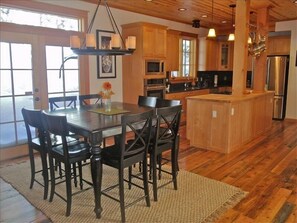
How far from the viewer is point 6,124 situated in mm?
4152

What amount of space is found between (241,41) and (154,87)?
1.93 metres

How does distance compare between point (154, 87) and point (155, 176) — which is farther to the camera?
point (154, 87)

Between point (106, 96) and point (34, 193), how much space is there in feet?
4.52

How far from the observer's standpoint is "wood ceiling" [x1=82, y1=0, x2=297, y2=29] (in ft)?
16.3

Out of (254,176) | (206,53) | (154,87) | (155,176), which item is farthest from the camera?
(206,53)

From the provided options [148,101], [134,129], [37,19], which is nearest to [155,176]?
[134,129]

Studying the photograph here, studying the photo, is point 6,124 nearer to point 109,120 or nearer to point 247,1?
point 109,120

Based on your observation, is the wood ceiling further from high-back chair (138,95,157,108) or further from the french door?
high-back chair (138,95,157,108)

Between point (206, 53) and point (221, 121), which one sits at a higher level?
point (206, 53)

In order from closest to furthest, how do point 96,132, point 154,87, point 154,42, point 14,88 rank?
point 96,132
point 14,88
point 154,42
point 154,87

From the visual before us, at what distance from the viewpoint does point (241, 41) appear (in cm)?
A: 466

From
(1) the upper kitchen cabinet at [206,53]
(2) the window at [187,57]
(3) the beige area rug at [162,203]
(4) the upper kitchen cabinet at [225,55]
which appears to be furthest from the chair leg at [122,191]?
(4) the upper kitchen cabinet at [225,55]

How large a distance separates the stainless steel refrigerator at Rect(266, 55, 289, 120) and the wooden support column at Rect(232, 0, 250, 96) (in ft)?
9.20

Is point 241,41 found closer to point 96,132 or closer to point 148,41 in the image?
point 148,41
